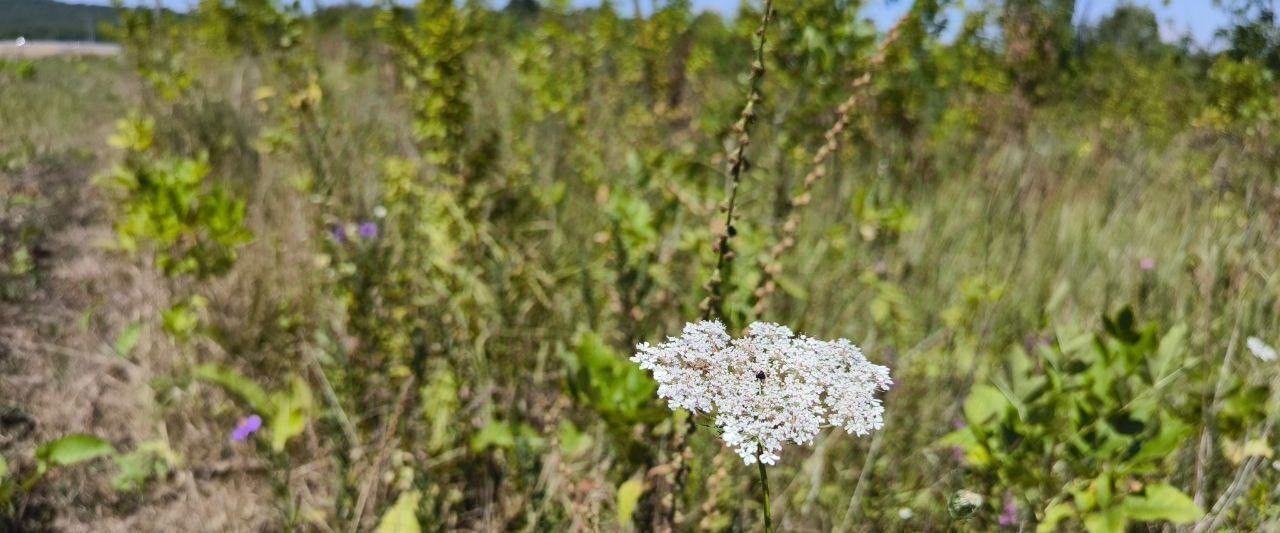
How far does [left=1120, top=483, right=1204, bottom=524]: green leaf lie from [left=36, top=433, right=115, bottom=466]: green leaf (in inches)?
78.6

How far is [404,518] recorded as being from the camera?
140 centimetres

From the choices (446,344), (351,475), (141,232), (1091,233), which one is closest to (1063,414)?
(446,344)

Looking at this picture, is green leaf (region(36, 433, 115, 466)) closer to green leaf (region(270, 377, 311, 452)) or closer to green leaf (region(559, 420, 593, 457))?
green leaf (region(270, 377, 311, 452))

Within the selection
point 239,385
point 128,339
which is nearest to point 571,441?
point 239,385

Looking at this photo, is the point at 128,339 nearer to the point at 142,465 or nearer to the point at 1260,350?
the point at 142,465

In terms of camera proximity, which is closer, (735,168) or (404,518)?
(735,168)

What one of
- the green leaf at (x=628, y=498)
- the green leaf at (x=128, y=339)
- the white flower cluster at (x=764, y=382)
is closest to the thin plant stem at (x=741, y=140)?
the white flower cluster at (x=764, y=382)

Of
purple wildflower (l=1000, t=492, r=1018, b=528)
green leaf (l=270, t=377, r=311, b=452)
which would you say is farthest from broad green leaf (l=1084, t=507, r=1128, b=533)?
green leaf (l=270, t=377, r=311, b=452)

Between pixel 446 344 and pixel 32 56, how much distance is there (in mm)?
4497

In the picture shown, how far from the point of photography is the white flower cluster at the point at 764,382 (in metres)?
0.68

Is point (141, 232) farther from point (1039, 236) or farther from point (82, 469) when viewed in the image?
point (1039, 236)

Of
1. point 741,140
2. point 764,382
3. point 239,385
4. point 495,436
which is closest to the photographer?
point 764,382

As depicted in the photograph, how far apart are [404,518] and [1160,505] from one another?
4.53 ft

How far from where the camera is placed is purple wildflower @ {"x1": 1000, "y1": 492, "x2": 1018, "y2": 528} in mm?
1438
